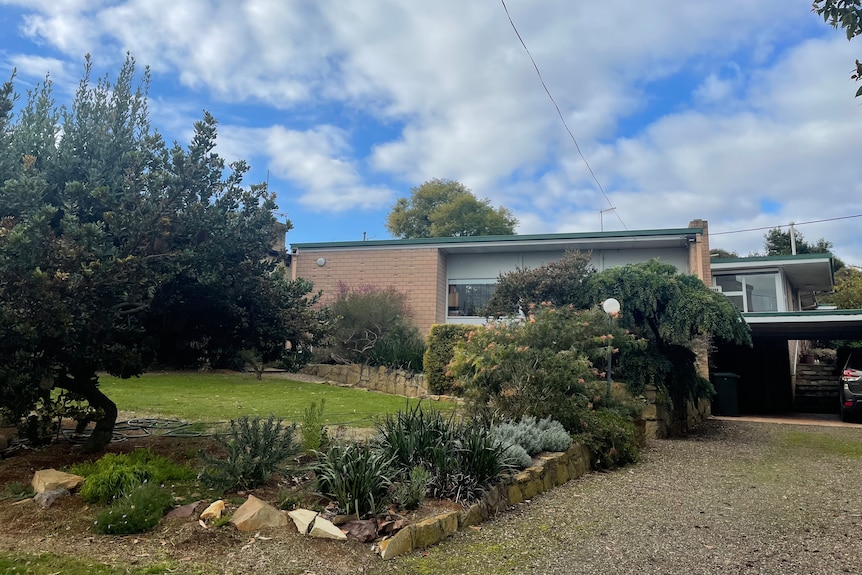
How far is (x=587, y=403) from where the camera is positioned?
27.0ft

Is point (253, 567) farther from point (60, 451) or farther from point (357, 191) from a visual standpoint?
point (357, 191)

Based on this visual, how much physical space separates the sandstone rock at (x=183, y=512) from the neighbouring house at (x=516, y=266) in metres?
13.9

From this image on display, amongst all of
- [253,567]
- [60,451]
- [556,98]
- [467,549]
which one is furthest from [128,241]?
[556,98]

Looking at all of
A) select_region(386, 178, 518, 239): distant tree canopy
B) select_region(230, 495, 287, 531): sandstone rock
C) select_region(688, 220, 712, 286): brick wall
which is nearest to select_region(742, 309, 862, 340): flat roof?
select_region(688, 220, 712, 286): brick wall

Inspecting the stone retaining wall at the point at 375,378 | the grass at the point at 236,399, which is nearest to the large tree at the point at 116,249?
the grass at the point at 236,399

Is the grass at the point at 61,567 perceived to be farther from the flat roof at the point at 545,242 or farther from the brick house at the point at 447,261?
the flat roof at the point at 545,242

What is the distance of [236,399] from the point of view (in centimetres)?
1136

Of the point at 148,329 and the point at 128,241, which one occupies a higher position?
the point at 128,241

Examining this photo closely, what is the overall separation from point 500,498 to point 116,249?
13.3ft

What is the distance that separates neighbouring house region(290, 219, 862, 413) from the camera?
1789 centimetres

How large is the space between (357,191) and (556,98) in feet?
33.0

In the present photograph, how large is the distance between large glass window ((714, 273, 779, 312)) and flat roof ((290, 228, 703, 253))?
3.28m

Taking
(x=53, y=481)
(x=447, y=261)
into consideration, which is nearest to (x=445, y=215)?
(x=447, y=261)

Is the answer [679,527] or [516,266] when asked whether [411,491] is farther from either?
[516,266]
